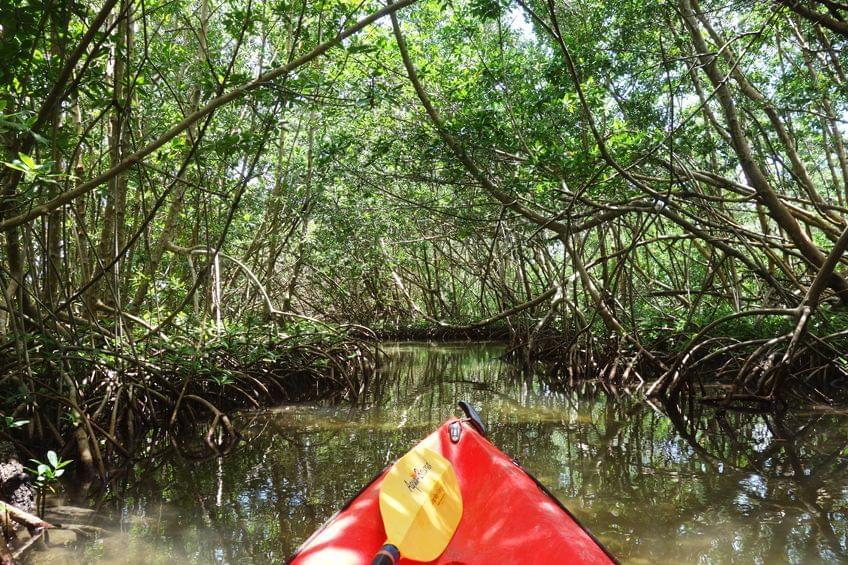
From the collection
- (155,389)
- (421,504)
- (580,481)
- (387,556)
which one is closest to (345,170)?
(155,389)

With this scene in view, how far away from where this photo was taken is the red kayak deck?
1.91 metres

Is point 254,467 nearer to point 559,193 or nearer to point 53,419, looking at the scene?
point 53,419

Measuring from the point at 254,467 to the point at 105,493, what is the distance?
2.99 feet

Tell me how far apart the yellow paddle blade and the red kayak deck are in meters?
0.04

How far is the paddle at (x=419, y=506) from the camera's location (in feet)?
7.00

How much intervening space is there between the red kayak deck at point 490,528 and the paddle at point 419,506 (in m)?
0.04

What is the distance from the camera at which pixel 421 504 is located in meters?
2.31

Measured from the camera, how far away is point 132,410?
14.3 feet

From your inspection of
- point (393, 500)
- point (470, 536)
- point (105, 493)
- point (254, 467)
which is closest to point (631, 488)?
point (470, 536)

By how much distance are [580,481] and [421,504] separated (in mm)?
1563

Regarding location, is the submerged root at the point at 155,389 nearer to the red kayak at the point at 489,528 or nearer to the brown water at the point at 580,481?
the brown water at the point at 580,481

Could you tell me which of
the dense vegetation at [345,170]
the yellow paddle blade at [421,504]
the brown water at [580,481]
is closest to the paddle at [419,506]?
the yellow paddle blade at [421,504]

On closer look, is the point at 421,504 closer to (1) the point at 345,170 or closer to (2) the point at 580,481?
(2) the point at 580,481

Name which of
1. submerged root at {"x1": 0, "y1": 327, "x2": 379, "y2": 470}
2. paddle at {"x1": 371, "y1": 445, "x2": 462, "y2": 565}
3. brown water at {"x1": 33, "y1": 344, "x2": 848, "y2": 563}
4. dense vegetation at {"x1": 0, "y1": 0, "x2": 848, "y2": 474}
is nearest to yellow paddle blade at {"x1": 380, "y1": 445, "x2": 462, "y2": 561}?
paddle at {"x1": 371, "y1": 445, "x2": 462, "y2": 565}
